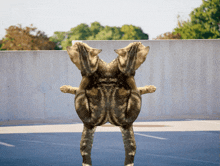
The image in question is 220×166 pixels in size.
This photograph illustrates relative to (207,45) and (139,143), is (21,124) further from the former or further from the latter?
(207,45)

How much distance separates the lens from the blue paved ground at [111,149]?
7.04 m

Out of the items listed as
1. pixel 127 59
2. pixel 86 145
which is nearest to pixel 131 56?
pixel 127 59

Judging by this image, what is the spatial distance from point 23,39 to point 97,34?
96.0 ft

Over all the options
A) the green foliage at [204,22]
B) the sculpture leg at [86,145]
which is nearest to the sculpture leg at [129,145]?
the sculpture leg at [86,145]

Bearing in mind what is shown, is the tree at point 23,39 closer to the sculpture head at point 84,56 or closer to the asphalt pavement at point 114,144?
the asphalt pavement at point 114,144

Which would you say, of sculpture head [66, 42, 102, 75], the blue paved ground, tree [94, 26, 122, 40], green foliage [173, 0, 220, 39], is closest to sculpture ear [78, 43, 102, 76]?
sculpture head [66, 42, 102, 75]

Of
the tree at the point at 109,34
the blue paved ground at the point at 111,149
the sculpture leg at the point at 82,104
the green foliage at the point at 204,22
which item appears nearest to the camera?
the sculpture leg at the point at 82,104

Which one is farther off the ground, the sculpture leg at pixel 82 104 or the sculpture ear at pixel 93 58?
the sculpture ear at pixel 93 58

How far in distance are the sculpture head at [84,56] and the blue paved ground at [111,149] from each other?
3934mm

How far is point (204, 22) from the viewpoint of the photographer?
51.6 meters

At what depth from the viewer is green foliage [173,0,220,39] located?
48.4 m

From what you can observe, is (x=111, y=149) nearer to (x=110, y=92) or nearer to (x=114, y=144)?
(x=114, y=144)

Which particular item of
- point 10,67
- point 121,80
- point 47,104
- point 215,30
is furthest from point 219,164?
point 215,30

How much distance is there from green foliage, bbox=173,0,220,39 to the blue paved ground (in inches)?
1598
